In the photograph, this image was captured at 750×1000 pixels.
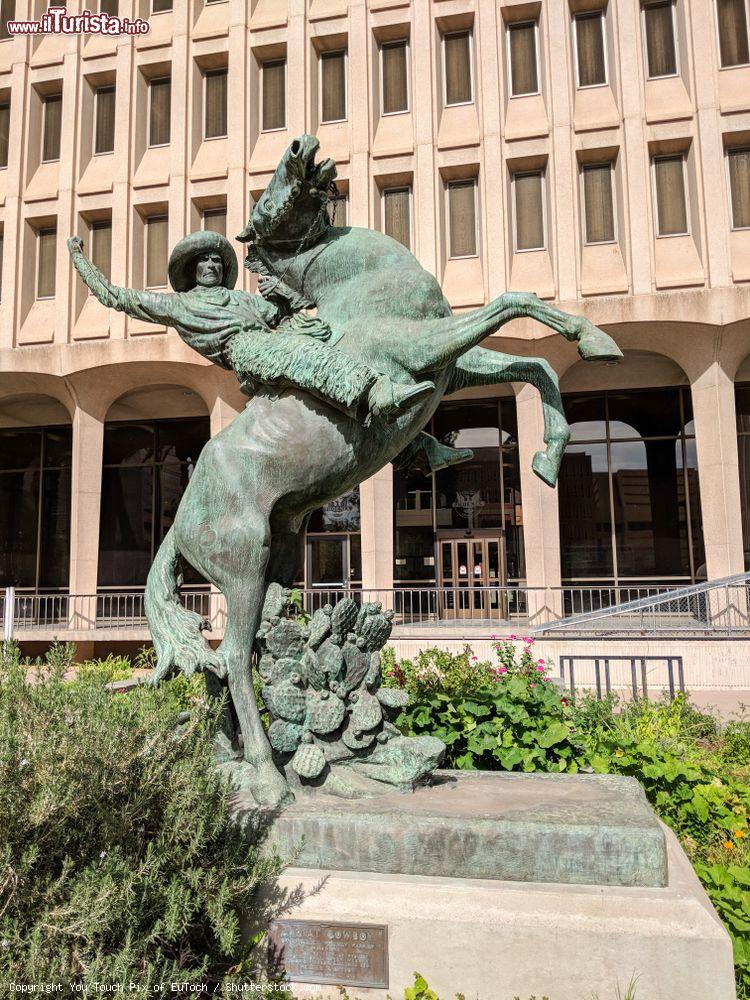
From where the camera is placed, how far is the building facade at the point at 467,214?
18922 mm

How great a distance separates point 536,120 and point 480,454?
31.3ft

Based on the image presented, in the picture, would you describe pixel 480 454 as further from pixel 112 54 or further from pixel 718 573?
pixel 112 54

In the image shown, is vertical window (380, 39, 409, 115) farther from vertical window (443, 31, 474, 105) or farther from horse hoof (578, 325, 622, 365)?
horse hoof (578, 325, 622, 365)

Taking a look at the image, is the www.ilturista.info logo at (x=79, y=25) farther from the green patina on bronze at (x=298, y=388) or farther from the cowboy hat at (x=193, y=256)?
the green patina on bronze at (x=298, y=388)

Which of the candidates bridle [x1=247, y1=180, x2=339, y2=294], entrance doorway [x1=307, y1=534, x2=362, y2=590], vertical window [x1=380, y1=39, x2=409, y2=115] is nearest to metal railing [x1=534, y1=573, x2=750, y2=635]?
entrance doorway [x1=307, y1=534, x2=362, y2=590]

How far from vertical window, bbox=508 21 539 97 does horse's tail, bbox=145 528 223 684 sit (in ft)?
65.3

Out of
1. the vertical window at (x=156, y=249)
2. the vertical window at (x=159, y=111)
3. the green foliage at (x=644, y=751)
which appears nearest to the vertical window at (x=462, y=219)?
the vertical window at (x=156, y=249)

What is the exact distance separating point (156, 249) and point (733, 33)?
1625cm

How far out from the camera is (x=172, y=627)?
406 cm

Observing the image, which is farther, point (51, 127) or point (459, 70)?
point (51, 127)

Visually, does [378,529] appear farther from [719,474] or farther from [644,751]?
[644,751]

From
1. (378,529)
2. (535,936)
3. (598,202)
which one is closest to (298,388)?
(535,936)

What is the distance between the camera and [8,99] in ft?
75.4

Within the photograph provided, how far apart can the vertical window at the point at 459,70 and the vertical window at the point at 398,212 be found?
8.87 ft
